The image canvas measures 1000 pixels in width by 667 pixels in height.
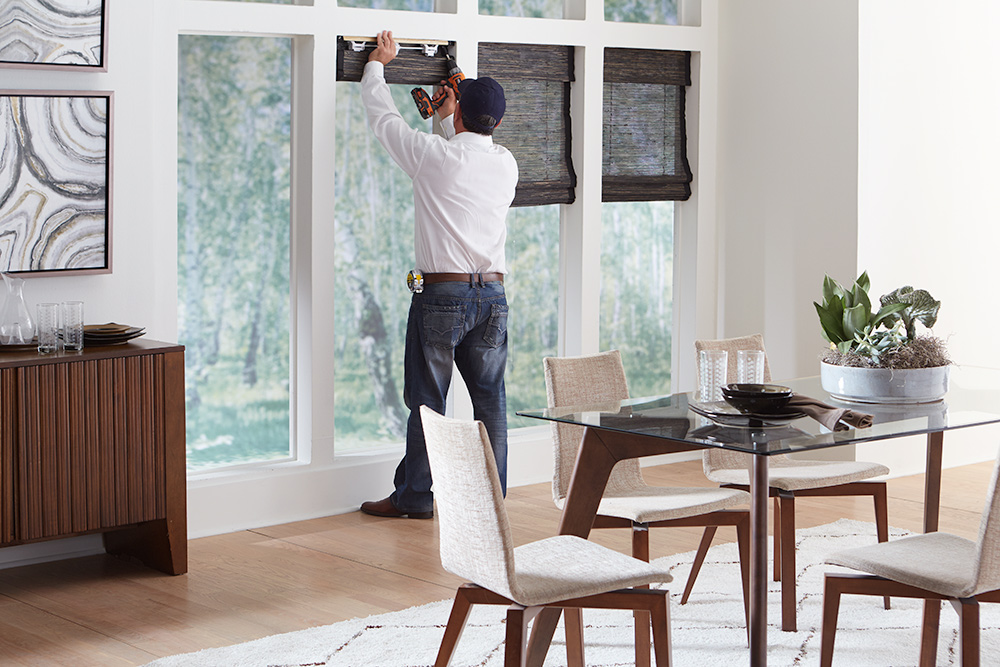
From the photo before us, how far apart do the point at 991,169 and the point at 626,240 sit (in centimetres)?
194

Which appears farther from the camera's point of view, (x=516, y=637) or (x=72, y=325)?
→ (x=72, y=325)

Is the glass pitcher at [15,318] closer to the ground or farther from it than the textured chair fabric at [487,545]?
farther from it

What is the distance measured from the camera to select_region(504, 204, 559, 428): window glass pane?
621 centimetres

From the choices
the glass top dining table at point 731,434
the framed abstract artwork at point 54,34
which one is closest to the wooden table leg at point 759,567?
the glass top dining table at point 731,434

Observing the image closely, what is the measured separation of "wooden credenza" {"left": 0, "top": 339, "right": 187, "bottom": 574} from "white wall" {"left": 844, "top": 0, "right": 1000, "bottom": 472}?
3.36m

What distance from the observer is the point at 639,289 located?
6.71m

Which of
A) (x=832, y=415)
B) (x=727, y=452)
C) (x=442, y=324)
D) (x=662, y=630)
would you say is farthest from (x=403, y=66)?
(x=662, y=630)

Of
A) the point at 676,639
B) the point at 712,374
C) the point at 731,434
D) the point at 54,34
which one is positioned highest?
the point at 54,34

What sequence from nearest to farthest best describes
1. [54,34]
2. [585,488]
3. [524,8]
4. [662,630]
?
1. [662,630]
2. [585,488]
3. [54,34]
4. [524,8]

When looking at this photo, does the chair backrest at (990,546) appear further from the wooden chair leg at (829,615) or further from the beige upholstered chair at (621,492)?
the beige upholstered chair at (621,492)

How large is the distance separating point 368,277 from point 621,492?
2.15 metres

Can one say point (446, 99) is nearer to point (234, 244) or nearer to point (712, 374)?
point (234, 244)

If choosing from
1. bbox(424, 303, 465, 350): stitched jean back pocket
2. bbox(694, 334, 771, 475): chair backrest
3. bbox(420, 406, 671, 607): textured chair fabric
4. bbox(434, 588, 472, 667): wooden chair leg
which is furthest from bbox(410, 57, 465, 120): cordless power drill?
bbox(434, 588, 472, 667): wooden chair leg

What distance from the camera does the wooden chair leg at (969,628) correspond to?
3.05 meters
